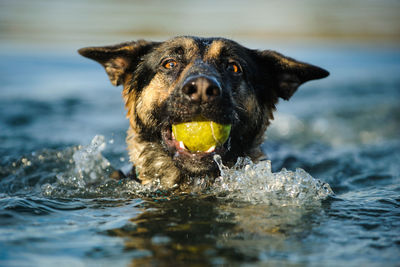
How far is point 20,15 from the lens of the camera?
28828 mm

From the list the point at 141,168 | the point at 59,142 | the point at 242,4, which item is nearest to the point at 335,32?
the point at 242,4

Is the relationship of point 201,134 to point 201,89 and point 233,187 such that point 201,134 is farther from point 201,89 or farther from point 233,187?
point 233,187

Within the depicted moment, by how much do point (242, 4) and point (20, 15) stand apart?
23.2 m

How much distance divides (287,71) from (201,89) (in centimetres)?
188

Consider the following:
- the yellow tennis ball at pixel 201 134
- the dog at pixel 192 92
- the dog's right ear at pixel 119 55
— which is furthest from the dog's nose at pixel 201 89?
the dog's right ear at pixel 119 55

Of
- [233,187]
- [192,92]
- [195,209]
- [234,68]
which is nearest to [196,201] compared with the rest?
[195,209]

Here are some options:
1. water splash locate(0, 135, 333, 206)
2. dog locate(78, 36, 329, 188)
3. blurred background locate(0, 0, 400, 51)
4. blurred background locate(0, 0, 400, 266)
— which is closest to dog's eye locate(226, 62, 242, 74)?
Answer: dog locate(78, 36, 329, 188)

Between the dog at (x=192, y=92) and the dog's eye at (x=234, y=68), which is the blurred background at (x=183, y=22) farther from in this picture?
the dog's eye at (x=234, y=68)

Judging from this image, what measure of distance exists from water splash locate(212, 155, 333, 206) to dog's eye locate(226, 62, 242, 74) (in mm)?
1039

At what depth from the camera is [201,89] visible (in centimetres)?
398

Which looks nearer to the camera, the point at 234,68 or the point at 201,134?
the point at 201,134

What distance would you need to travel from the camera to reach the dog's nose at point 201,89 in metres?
3.98

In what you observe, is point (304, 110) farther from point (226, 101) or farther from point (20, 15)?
point (20, 15)

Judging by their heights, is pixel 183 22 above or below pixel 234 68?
above
